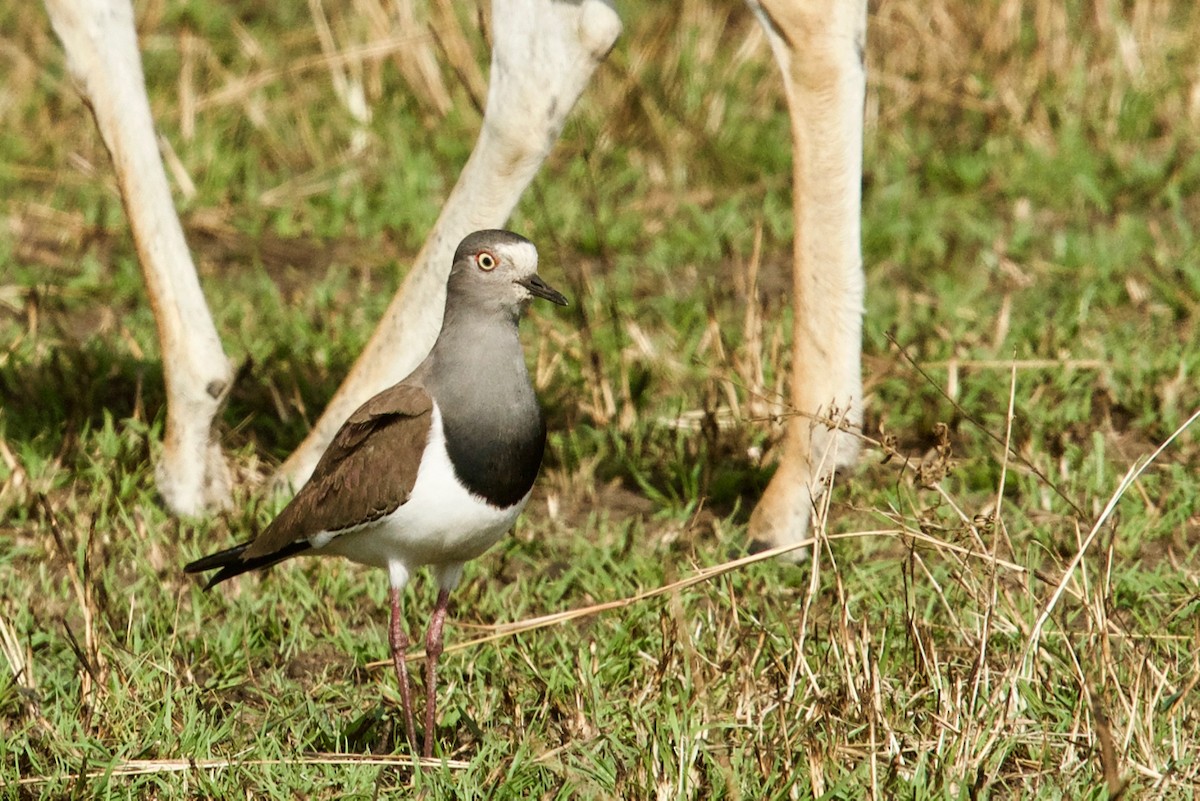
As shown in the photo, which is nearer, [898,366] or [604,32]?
[604,32]

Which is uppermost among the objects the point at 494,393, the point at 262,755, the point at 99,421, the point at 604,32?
the point at 604,32

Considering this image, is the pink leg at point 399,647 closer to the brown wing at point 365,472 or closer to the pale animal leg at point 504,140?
the brown wing at point 365,472

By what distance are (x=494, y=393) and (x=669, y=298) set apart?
2556 mm

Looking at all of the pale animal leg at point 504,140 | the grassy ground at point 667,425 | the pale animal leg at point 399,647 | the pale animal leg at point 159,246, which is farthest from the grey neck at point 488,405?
the pale animal leg at point 159,246

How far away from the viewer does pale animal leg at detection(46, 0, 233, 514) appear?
4.71m

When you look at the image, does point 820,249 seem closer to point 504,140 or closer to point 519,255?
point 504,140

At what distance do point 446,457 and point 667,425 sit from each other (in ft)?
5.58

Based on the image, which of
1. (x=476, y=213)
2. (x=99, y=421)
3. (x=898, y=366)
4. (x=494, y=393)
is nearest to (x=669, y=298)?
(x=898, y=366)

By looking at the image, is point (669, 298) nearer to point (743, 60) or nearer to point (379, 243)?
point (379, 243)

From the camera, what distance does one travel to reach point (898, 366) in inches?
214

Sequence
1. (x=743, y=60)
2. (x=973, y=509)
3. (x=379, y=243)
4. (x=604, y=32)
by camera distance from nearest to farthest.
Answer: (x=604, y=32), (x=973, y=509), (x=379, y=243), (x=743, y=60)

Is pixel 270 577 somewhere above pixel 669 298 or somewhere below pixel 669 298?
below

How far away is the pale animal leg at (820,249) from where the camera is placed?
173 inches

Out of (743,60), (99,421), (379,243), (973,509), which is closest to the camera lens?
(973,509)
